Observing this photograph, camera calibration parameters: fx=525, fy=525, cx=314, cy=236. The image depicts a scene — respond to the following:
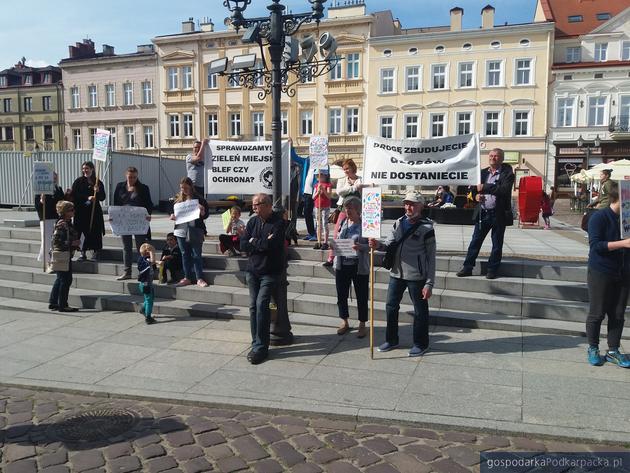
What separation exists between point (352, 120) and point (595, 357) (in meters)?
38.6

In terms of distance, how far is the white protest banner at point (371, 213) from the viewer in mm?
6012

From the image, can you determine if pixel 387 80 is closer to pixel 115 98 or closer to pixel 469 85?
pixel 469 85

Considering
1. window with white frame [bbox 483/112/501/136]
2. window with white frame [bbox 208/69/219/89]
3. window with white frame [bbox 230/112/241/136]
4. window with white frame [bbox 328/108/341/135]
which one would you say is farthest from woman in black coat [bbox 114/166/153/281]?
window with white frame [bbox 208/69/219/89]

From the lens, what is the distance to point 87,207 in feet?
32.0

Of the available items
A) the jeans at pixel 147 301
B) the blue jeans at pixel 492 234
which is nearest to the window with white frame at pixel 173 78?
the jeans at pixel 147 301

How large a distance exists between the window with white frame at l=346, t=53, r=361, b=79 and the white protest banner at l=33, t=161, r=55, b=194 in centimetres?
3576

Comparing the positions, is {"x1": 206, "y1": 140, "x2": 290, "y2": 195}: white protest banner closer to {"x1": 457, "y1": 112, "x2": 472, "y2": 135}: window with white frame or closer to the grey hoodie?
the grey hoodie

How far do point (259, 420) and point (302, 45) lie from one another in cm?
635

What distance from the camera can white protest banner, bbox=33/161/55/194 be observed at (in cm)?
923

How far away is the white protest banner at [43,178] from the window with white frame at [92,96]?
4519 centimetres

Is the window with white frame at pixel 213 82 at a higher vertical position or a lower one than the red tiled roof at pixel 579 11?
lower

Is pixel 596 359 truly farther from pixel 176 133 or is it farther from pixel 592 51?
pixel 176 133

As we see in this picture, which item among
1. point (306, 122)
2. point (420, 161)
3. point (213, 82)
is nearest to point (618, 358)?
point (420, 161)

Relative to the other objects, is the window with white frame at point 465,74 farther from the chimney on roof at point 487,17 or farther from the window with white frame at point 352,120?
the window with white frame at point 352,120
